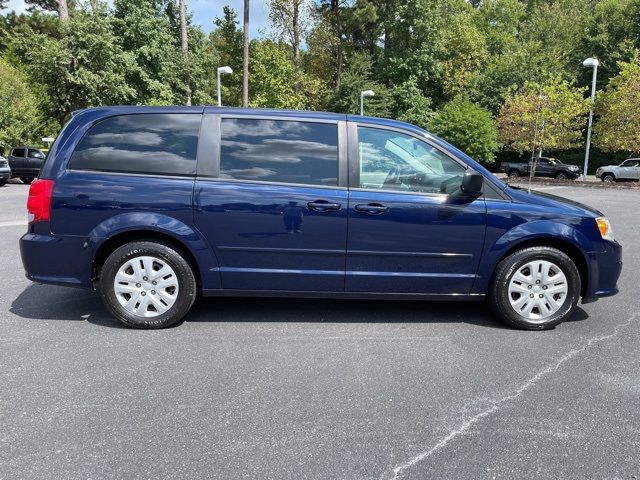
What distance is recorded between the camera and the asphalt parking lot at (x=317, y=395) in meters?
2.57

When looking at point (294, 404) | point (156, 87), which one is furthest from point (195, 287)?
point (156, 87)

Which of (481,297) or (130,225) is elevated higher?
(130,225)

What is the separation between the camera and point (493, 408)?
3.11m

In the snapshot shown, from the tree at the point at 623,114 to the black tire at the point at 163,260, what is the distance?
27432mm

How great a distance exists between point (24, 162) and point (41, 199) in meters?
22.7

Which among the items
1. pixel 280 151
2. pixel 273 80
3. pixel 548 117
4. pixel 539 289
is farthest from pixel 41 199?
pixel 273 80

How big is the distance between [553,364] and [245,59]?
2568 cm

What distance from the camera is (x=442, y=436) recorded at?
281cm

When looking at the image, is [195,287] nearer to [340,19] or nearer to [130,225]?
[130,225]

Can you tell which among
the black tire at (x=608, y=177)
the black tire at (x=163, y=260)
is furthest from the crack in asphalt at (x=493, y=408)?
the black tire at (x=608, y=177)

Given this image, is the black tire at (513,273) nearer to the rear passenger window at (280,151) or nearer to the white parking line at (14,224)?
the rear passenger window at (280,151)

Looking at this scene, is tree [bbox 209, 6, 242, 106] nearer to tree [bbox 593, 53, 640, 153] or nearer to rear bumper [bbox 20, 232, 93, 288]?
tree [bbox 593, 53, 640, 153]

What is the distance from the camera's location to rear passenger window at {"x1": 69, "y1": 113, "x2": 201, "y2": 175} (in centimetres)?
425

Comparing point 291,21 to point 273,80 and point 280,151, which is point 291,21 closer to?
point 273,80
